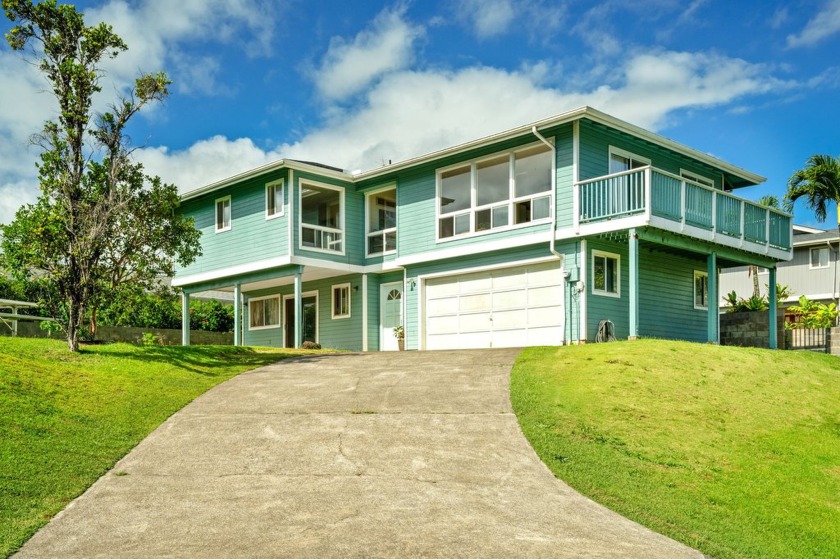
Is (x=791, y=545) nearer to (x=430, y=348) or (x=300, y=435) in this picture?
(x=300, y=435)

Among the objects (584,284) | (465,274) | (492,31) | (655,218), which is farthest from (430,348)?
(492,31)

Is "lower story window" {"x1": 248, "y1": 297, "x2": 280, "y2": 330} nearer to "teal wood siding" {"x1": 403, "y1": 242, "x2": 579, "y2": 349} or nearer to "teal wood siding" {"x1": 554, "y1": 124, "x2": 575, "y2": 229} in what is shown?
"teal wood siding" {"x1": 403, "y1": 242, "x2": 579, "y2": 349}

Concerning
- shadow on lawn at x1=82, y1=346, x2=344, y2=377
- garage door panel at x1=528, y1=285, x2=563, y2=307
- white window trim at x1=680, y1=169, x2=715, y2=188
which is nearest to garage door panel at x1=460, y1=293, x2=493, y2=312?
garage door panel at x1=528, y1=285, x2=563, y2=307

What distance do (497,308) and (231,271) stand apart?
9072 mm

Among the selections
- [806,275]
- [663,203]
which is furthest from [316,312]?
[806,275]

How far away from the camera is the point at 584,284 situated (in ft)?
61.9

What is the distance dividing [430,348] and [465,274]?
241 centimetres

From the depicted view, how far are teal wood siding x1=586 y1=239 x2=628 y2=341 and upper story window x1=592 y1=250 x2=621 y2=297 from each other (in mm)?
75

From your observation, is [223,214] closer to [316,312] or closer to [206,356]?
[316,312]

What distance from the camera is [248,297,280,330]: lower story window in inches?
1094

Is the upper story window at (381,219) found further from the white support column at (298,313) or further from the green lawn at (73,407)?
the green lawn at (73,407)

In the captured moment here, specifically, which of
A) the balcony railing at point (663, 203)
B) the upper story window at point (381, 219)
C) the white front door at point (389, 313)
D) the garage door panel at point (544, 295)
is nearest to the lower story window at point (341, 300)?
the white front door at point (389, 313)

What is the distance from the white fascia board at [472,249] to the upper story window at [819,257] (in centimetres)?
2322

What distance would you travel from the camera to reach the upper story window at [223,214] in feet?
84.7
